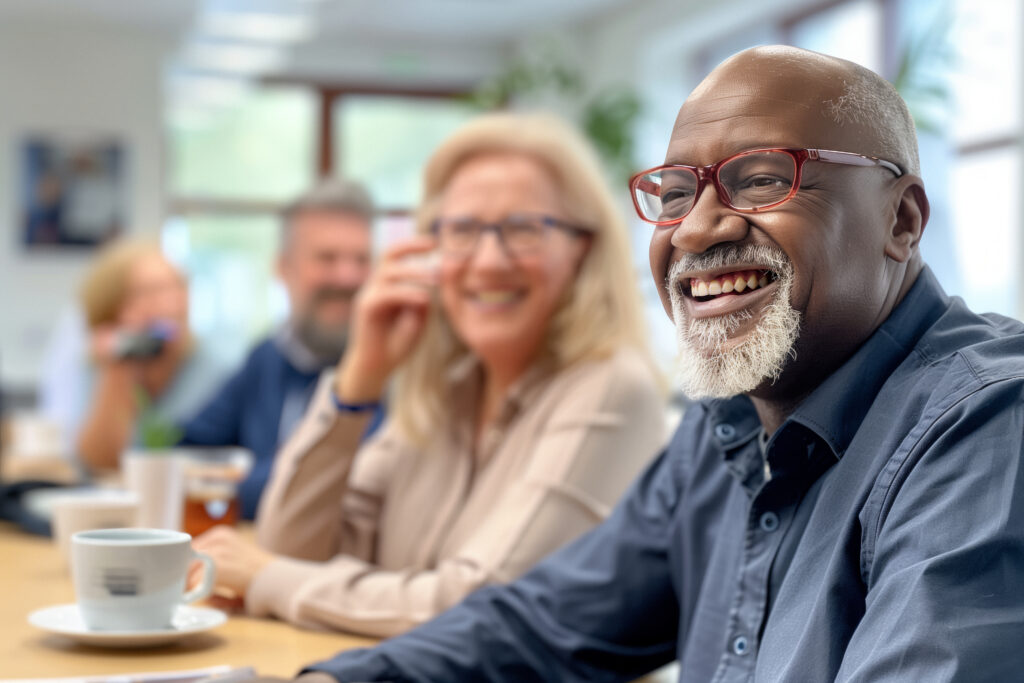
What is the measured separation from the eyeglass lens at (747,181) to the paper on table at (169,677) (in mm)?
542

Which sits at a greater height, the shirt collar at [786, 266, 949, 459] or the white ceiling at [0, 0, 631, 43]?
the white ceiling at [0, 0, 631, 43]

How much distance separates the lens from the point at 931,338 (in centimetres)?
83

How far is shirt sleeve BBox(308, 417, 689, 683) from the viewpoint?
111 centimetres

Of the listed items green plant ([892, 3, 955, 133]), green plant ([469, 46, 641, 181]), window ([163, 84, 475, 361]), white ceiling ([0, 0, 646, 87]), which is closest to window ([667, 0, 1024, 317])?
green plant ([892, 3, 955, 133])

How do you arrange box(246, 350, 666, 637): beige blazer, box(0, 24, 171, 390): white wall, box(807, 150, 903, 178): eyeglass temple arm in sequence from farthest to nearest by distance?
box(0, 24, 171, 390): white wall, box(246, 350, 666, 637): beige blazer, box(807, 150, 903, 178): eyeglass temple arm

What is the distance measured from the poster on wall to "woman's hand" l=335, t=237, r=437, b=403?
18.8 feet

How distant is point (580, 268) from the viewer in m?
1.74

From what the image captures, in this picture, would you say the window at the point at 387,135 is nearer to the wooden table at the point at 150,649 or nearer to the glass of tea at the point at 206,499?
the glass of tea at the point at 206,499

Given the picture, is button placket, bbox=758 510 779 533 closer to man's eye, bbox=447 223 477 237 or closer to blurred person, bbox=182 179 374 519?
man's eye, bbox=447 223 477 237

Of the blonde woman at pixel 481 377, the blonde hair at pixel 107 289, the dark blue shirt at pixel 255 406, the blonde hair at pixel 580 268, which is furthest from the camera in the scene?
the blonde hair at pixel 107 289

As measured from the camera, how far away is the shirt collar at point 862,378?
2.79 ft

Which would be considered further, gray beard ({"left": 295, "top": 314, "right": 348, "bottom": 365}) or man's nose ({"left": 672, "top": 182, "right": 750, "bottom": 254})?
gray beard ({"left": 295, "top": 314, "right": 348, "bottom": 365})

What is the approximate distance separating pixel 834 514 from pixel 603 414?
2.22 feet

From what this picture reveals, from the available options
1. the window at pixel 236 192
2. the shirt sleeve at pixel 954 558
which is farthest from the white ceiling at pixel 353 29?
the shirt sleeve at pixel 954 558
